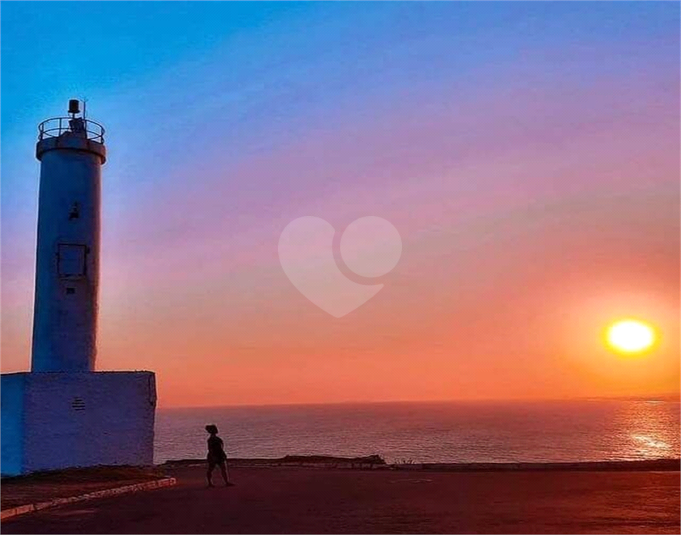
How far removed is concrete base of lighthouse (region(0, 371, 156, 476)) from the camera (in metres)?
19.6

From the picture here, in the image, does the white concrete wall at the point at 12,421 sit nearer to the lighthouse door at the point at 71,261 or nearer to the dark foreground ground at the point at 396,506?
the lighthouse door at the point at 71,261

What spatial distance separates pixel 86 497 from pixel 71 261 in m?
9.01

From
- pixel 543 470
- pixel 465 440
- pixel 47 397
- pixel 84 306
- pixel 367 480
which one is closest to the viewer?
pixel 367 480

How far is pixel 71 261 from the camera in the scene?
2223 centimetres

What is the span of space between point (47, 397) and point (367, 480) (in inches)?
342

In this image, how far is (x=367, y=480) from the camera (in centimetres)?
1730

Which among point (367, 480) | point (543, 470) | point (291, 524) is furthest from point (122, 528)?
point (543, 470)

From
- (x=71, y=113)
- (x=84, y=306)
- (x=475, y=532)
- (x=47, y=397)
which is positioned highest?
(x=71, y=113)

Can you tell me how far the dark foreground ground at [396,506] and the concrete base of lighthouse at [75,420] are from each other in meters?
3.60

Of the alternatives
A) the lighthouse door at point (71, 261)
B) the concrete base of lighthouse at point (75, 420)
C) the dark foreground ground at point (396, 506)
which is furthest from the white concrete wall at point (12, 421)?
the dark foreground ground at point (396, 506)

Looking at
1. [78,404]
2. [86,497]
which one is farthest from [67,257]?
[86,497]

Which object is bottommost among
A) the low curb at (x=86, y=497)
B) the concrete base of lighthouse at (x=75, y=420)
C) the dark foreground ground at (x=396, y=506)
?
the dark foreground ground at (x=396, y=506)

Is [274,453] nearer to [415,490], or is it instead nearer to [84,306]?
[84,306]

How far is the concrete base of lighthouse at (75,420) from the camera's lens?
1959 cm
